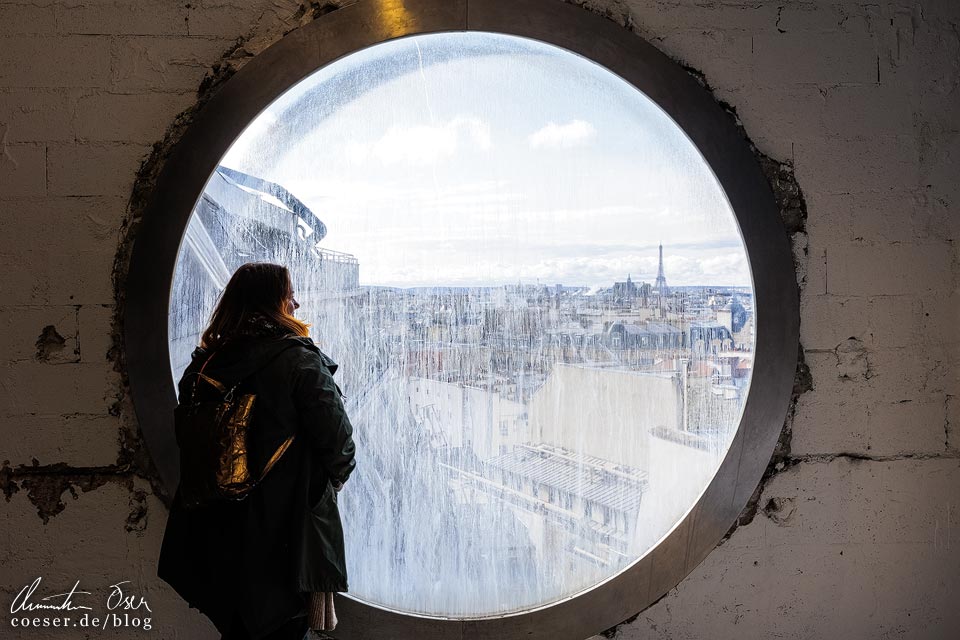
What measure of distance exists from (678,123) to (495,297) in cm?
59

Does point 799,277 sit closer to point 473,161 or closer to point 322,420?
point 473,161

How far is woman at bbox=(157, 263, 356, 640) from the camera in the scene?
3.94 feet

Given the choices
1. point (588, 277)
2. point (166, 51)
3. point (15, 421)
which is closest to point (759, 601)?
point (588, 277)

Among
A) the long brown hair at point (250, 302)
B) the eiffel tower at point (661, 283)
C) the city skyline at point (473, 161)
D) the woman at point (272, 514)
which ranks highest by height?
the city skyline at point (473, 161)

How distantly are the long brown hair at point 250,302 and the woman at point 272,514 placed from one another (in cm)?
3

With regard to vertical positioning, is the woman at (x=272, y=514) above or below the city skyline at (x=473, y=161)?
below

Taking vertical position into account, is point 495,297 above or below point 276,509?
above

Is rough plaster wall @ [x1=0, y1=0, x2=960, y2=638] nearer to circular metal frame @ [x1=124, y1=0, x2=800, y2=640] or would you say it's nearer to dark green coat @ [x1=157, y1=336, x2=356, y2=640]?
circular metal frame @ [x1=124, y1=0, x2=800, y2=640]

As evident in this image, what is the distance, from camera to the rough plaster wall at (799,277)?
148 centimetres

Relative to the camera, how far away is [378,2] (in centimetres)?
148

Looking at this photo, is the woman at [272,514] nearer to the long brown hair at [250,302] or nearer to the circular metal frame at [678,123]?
the long brown hair at [250,302]

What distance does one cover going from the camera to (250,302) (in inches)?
50.4

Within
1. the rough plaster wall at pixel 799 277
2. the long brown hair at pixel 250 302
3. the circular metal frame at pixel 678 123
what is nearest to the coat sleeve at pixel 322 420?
the long brown hair at pixel 250 302

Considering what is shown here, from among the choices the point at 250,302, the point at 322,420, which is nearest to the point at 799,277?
the point at 322,420
